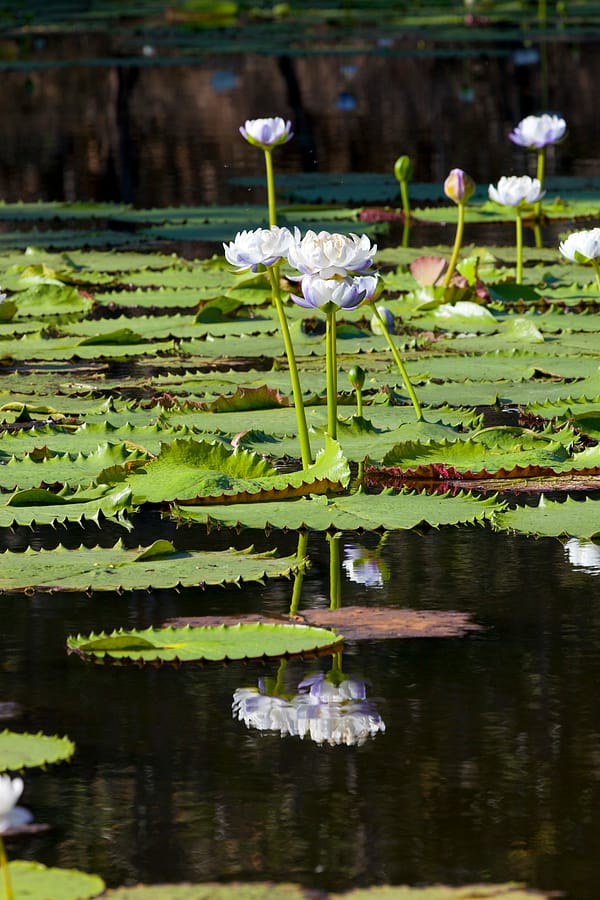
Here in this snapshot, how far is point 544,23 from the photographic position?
20719mm

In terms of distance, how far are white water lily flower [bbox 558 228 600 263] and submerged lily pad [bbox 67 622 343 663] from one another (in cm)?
163

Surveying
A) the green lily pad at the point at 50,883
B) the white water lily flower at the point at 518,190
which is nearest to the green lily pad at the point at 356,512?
the green lily pad at the point at 50,883

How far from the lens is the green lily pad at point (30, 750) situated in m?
1.92

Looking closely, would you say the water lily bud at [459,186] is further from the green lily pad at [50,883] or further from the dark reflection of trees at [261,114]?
the dark reflection of trees at [261,114]

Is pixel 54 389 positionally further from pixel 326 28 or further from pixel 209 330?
pixel 326 28

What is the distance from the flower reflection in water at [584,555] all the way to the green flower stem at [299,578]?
438 mm

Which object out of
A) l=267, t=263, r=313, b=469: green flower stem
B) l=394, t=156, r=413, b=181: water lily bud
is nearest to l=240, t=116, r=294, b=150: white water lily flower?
l=394, t=156, r=413, b=181: water lily bud

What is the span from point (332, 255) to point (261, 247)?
14 centimetres

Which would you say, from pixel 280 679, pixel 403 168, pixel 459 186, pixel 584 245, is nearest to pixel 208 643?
pixel 280 679

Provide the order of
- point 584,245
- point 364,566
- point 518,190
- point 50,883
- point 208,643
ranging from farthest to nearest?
point 518,190
point 584,245
point 364,566
point 208,643
point 50,883

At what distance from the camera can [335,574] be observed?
2.68m

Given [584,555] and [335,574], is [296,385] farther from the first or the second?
[584,555]

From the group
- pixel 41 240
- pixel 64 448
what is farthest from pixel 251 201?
pixel 64 448

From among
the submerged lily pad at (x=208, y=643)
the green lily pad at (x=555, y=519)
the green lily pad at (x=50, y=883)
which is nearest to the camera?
the green lily pad at (x=50, y=883)
